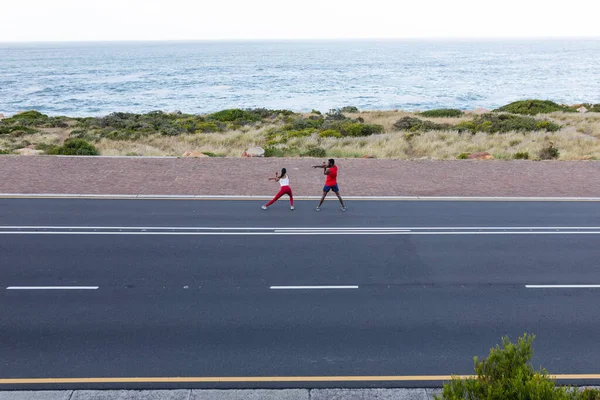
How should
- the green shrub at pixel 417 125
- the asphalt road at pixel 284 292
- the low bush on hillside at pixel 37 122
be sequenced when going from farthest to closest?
the low bush on hillside at pixel 37 122, the green shrub at pixel 417 125, the asphalt road at pixel 284 292

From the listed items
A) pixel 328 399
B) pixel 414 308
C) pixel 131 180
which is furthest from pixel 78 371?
pixel 131 180

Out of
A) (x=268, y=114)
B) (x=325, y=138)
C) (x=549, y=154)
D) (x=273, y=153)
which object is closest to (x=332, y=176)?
(x=273, y=153)

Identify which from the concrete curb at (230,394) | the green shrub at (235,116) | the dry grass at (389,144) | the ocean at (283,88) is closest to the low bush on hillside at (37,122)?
the dry grass at (389,144)

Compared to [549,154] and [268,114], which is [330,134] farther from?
[268,114]

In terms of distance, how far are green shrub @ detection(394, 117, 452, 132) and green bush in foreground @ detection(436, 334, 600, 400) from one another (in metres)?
29.0

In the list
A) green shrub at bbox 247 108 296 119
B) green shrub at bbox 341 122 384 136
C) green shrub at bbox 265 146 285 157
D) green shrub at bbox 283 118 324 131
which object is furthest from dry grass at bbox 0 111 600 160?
green shrub at bbox 247 108 296 119

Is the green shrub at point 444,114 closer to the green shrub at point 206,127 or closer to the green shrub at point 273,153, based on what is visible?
the green shrub at point 206,127

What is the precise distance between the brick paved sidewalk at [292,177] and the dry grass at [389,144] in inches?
124

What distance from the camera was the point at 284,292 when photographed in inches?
380

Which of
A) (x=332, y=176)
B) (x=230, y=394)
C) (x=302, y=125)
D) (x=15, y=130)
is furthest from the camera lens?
(x=302, y=125)

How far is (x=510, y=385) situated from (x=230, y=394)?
3334 millimetres

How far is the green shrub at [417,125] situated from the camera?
33531 mm

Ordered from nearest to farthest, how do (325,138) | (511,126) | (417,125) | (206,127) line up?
(325,138)
(511,126)
(417,125)
(206,127)

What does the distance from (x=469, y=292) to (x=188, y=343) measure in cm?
502
